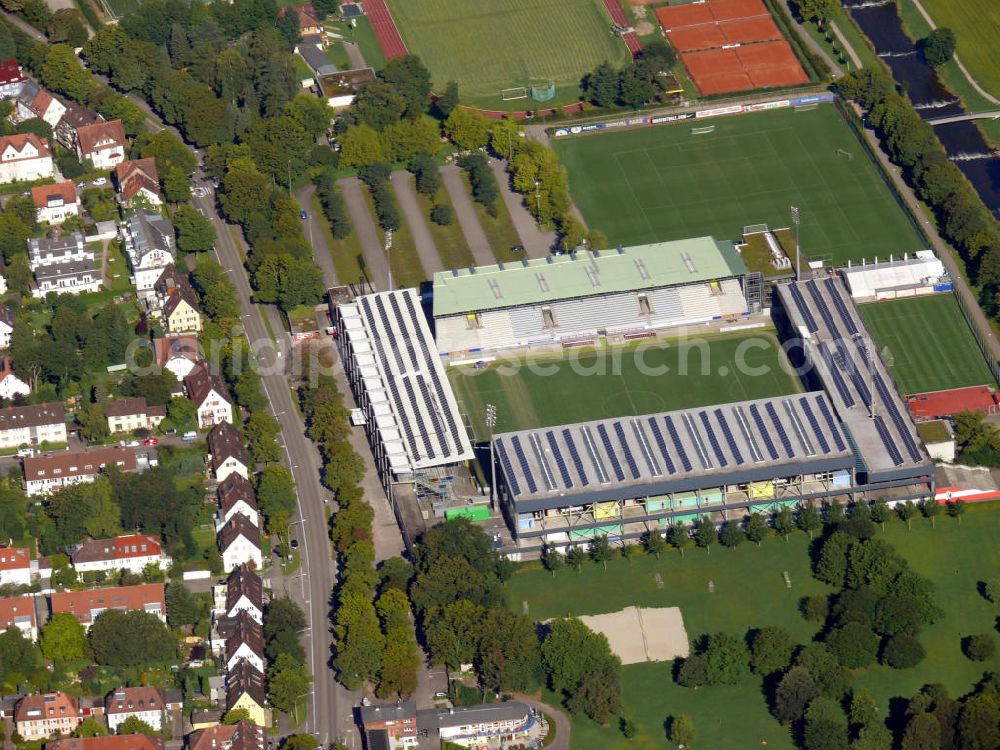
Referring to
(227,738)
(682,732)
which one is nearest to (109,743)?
(227,738)

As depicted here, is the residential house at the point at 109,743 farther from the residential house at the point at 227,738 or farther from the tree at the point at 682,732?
the tree at the point at 682,732

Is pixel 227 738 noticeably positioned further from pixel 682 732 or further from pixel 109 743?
pixel 682 732

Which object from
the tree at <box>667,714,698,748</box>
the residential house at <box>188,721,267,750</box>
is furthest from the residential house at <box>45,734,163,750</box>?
the tree at <box>667,714,698,748</box>

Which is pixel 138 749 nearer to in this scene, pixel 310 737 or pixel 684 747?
pixel 310 737

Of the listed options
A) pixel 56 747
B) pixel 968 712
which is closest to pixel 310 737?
pixel 56 747

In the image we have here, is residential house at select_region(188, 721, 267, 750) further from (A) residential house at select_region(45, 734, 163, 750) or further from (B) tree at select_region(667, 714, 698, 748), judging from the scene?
(B) tree at select_region(667, 714, 698, 748)

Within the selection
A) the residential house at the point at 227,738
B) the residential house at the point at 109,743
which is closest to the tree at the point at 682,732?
the residential house at the point at 227,738
